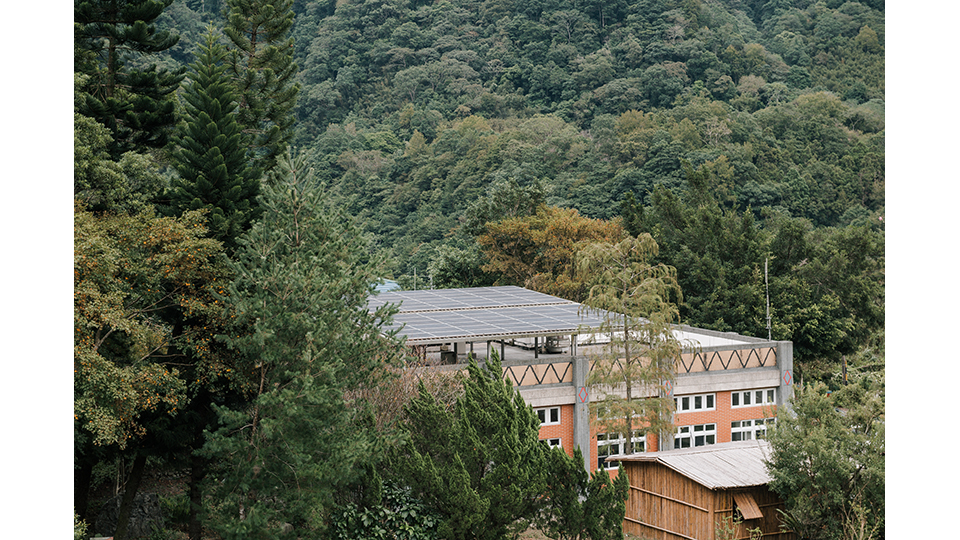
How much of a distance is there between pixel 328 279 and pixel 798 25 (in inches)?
2817

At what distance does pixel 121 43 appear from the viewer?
20906 millimetres

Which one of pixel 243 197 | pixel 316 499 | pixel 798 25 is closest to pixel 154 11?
pixel 243 197

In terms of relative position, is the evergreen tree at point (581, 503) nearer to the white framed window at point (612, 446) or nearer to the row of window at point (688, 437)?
the row of window at point (688, 437)

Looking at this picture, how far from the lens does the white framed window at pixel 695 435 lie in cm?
2356

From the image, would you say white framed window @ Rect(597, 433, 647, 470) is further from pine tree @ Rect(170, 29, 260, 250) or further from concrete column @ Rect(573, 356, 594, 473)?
pine tree @ Rect(170, 29, 260, 250)

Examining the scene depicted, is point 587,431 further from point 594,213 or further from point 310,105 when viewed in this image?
point 310,105

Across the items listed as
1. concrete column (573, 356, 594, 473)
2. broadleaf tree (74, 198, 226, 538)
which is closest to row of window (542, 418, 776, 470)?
concrete column (573, 356, 594, 473)

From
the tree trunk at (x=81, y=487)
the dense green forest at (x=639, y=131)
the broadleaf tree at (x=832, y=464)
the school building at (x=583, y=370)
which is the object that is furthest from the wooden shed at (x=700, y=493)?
the dense green forest at (x=639, y=131)

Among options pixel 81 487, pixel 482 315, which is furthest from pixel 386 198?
pixel 81 487

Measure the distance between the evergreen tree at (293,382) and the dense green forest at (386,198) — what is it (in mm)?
53

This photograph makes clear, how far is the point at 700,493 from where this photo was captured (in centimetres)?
1669

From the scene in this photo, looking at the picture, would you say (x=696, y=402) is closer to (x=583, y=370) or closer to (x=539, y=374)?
(x=583, y=370)

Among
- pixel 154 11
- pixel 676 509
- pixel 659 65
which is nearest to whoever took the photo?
pixel 676 509

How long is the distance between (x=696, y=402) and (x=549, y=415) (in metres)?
4.00
